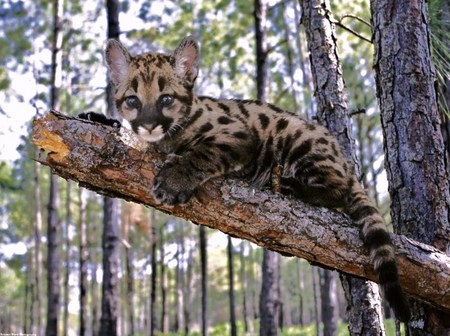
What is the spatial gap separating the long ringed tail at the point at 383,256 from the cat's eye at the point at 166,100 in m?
1.90

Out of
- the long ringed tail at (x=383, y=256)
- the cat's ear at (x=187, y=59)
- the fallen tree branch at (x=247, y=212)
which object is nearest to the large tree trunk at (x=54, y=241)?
the cat's ear at (x=187, y=59)

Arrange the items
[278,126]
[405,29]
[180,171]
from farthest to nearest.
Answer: [278,126] → [405,29] → [180,171]

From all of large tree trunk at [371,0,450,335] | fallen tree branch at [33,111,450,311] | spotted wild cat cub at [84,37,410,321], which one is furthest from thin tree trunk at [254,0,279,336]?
fallen tree branch at [33,111,450,311]

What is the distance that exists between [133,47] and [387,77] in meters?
17.7

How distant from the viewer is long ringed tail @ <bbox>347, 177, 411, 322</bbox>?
11.4 ft

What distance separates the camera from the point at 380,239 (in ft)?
12.2

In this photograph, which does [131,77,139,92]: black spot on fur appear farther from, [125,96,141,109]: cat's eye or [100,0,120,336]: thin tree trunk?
[100,0,120,336]: thin tree trunk

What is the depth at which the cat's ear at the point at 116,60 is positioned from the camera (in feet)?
15.7

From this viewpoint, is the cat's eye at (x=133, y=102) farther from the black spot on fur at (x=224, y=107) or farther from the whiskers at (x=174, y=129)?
the black spot on fur at (x=224, y=107)

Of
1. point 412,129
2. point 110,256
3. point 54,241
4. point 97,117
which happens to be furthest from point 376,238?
point 54,241

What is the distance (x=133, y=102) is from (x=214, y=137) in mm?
788

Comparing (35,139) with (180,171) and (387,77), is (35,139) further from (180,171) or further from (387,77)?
(387,77)

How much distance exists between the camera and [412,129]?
4324 mm

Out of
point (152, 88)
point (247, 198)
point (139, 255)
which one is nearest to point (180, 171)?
point (247, 198)
